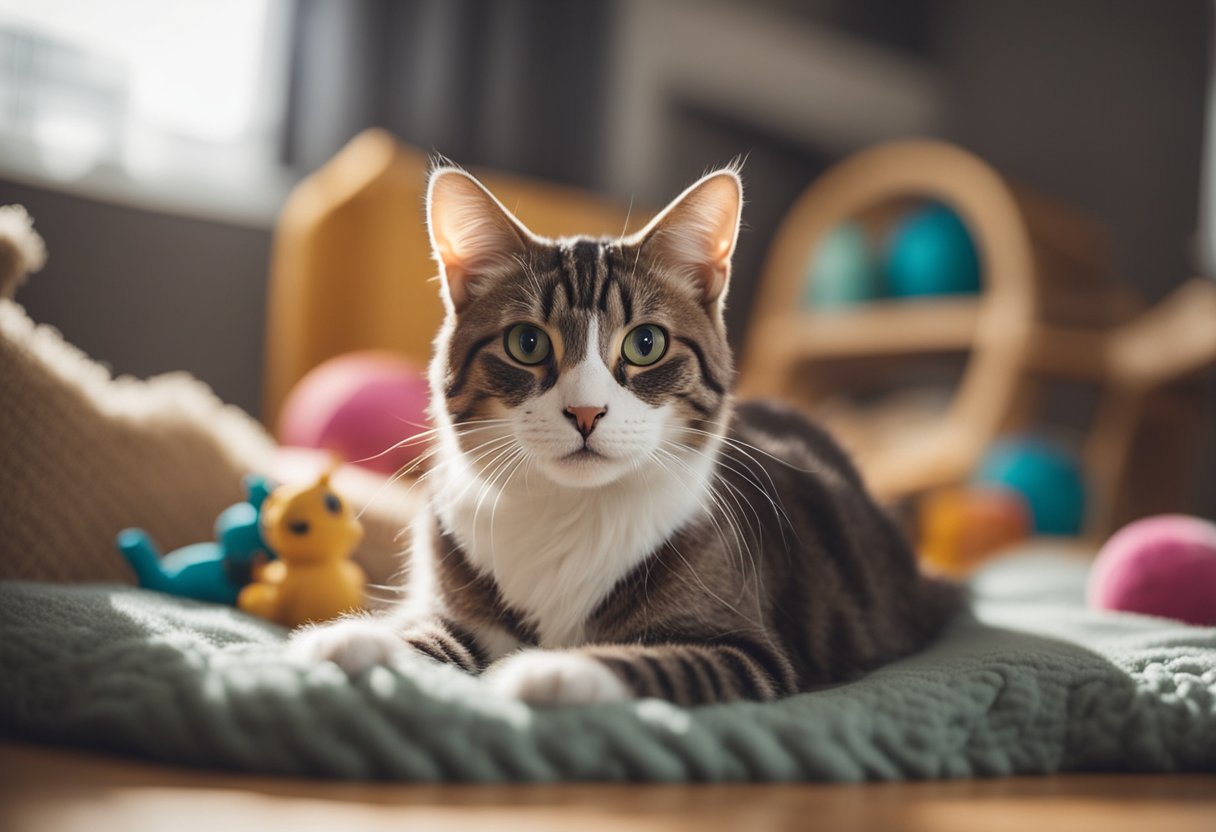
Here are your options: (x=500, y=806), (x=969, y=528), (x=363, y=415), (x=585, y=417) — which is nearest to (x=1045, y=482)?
(x=969, y=528)

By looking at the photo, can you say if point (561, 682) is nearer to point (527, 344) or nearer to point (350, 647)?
point (350, 647)

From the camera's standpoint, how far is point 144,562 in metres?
1.20

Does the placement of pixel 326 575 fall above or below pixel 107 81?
below

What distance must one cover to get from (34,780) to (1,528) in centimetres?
63

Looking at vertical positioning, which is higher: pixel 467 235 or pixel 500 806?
pixel 467 235

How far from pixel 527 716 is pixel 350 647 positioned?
18 centimetres

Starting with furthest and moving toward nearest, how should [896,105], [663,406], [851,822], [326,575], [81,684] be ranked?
1. [896,105]
2. [326,575]
3. [663,406]
4. [81,684]
5. [851,822]

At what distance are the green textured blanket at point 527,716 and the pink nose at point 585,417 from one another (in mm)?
250

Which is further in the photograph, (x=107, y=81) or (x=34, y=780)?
(x=107, y=81)

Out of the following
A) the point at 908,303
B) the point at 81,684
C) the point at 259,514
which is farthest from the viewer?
the point at 908,303

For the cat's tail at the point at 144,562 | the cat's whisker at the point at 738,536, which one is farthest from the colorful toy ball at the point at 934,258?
the cat's tail at the point at 144,562

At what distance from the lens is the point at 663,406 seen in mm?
975

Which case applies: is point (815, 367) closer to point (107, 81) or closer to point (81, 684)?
point (107, 81)

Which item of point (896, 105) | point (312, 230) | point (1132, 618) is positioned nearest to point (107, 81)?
point (312, 230)
